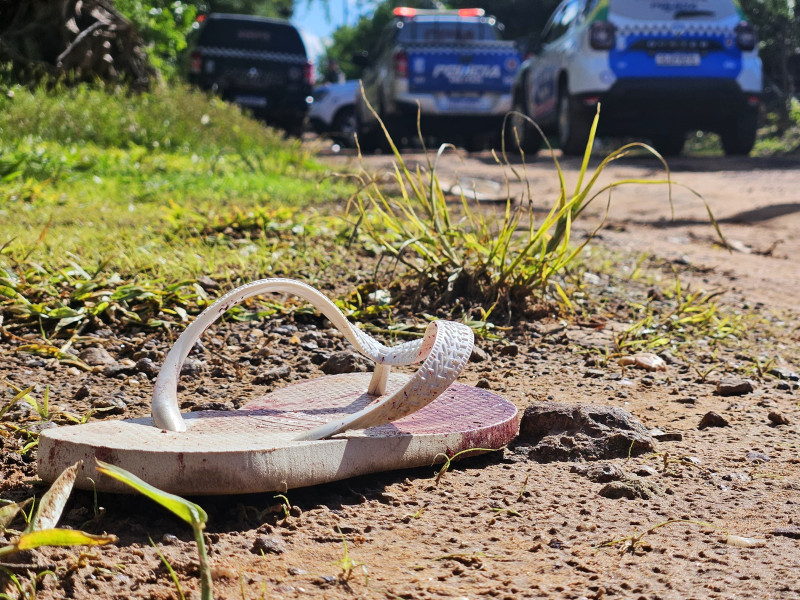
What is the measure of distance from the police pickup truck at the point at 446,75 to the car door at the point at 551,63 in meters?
0.90

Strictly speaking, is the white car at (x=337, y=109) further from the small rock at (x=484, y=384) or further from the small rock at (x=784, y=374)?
the small rock at (x=484, y=384)

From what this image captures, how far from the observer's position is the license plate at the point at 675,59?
29.4ft

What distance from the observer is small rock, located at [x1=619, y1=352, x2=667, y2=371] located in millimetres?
2635

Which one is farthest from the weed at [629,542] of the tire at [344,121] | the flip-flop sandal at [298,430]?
the tire at [344,121]

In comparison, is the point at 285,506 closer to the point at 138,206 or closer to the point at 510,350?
the point at 510,350

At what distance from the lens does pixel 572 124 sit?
9.23 metres

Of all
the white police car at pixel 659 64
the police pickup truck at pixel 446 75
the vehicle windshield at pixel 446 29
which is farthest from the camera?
the vehicle windshield at pixel 446 29

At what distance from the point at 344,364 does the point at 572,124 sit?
283 inches

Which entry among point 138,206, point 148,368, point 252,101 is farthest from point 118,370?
point 252,101

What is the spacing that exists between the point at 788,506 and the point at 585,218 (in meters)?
4.26

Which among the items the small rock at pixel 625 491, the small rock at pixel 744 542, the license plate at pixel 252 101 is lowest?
the small rock at pixel 625 491

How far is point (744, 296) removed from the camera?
3.70m

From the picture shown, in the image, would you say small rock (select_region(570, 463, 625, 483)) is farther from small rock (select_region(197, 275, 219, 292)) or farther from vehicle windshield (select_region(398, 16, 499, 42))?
vehicle windshield (select_region(398, 16, 499, 42))

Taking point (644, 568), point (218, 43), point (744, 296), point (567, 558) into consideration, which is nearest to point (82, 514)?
point (567, 558)
